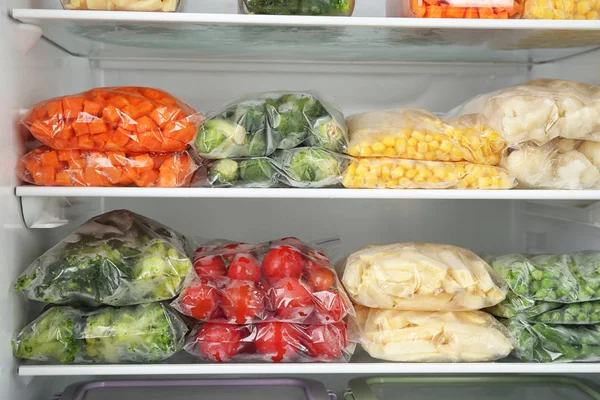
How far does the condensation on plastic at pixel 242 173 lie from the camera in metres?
1.44

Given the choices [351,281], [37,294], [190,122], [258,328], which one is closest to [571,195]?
[351,281]

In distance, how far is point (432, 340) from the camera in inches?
57.1

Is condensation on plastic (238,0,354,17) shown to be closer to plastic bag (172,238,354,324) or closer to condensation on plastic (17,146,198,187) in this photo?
condensation on plastic (17,146,198,187)

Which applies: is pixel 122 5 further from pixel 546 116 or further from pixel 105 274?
pixel 546 116

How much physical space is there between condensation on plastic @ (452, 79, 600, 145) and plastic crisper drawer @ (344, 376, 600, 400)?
65cm

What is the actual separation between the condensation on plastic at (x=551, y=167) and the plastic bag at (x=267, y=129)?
396mm

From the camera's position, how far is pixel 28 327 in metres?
1.39

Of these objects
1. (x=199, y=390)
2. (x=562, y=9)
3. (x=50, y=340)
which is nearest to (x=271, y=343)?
(x=199, y=390)

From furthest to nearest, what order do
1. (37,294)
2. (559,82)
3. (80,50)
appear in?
(80,50)
(559,82)
(37,294)

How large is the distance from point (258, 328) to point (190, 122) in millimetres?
485

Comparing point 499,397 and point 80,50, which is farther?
point 80,50

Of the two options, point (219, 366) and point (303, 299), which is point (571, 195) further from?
point (219, 366)

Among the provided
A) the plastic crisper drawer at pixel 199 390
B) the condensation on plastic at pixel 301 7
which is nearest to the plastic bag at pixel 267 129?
the condensation on plastic at pixel 301 7

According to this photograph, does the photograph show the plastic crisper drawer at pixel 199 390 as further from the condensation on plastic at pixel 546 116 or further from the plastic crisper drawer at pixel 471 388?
the condensation on plastic at pixel 546 116
